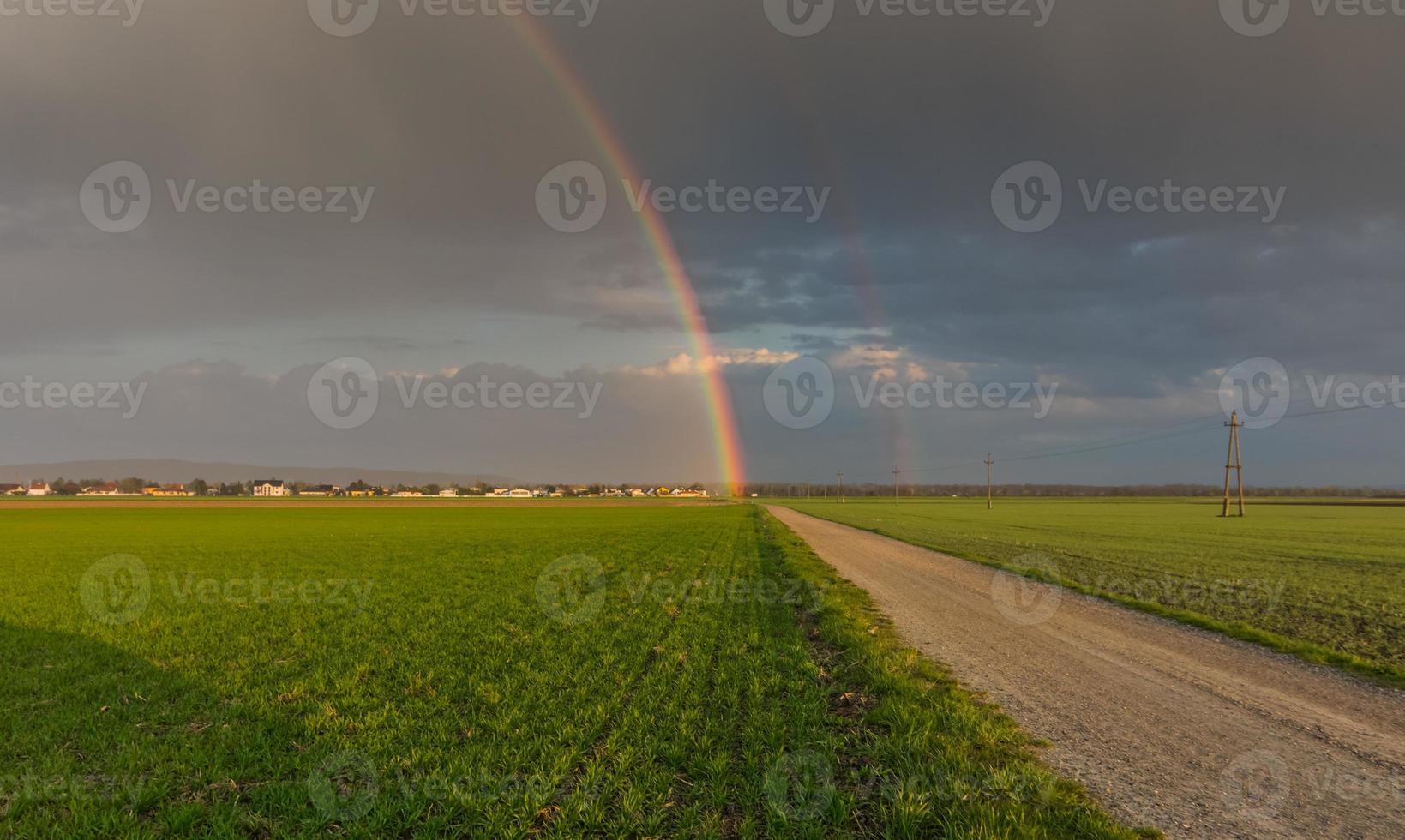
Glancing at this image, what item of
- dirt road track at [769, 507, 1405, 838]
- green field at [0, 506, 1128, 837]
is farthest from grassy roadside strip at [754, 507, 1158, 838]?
dirt road track at [769, 507, 1405, 838]

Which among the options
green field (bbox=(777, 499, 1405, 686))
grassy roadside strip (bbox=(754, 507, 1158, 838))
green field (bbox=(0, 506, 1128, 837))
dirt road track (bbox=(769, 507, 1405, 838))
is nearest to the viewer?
grassy roadside strip (bbox=(754, 507, 1158, 838))

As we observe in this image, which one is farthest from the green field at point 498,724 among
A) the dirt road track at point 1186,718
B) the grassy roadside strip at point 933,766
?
the dirt road track at point 1186,718

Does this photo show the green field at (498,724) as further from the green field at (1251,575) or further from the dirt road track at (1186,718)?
the green field at (1251,575)

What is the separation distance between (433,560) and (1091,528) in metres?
58.4

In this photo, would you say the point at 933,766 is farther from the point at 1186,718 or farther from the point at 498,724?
the point at 498,724

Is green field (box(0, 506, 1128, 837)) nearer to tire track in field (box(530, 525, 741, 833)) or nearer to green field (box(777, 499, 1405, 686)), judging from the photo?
tire track in field (box(530, 525, 741, 833))

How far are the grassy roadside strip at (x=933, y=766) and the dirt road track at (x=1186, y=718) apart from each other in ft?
1.65

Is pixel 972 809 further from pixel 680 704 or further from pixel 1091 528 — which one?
pixel 1091 528

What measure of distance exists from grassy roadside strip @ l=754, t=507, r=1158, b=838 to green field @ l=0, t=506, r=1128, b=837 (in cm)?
3

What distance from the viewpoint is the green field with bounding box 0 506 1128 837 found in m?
6.24

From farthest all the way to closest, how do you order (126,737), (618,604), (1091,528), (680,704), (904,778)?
(1091,528), (618,604), (680,704), (126,737), (904,778)

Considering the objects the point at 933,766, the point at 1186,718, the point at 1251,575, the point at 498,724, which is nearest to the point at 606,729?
the point at 498,724

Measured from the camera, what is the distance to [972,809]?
247 inches

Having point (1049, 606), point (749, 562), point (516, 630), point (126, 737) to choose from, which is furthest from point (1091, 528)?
point (126, 737)
